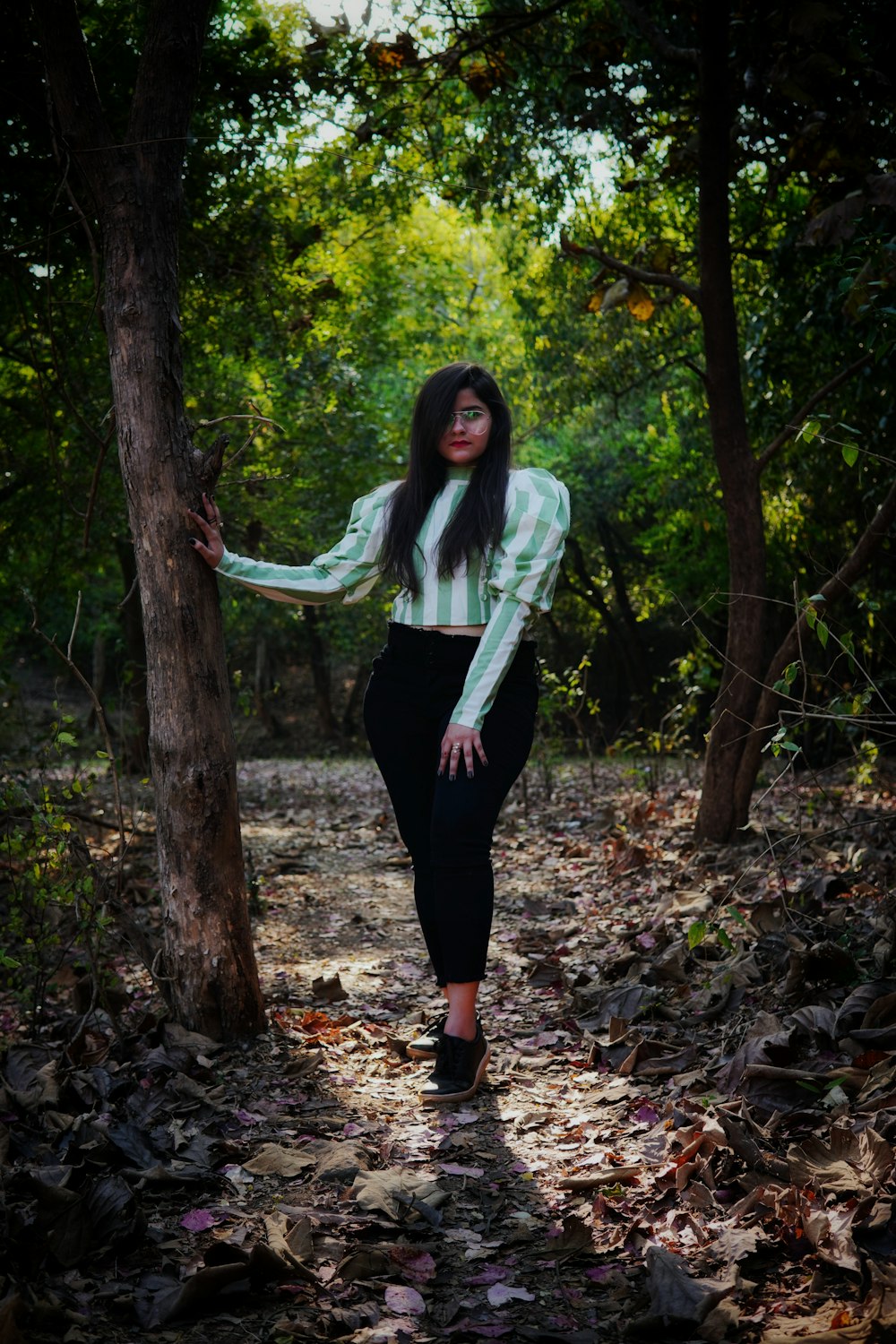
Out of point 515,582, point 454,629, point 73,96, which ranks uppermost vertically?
point 73,96

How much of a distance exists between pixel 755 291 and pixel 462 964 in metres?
7.20

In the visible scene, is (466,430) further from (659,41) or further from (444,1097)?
(659,41)

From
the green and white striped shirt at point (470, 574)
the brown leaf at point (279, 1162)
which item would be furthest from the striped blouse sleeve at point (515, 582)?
the brown leaf at point (279, 1162)

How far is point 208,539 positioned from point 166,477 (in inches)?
9.6

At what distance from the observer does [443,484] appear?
3.76m

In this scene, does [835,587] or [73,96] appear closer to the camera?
[73,96]

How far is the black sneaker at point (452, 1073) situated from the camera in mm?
3529

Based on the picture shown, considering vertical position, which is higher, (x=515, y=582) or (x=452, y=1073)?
(x=515, y=582)

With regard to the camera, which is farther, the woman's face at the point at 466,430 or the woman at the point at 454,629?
the woman's face at the point at 466,430

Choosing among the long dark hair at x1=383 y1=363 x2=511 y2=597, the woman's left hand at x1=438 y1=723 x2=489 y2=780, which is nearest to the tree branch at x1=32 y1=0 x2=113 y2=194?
the long dark hair at x1=383 y1=363 x2=511 y2=597

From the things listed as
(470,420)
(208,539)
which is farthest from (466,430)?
(208,539)

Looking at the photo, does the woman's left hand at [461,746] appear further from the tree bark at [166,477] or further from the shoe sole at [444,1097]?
the shoe sole at [444,1097]

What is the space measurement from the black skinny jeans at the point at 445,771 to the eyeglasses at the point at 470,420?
67 centimetres

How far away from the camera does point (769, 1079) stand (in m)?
3.12
